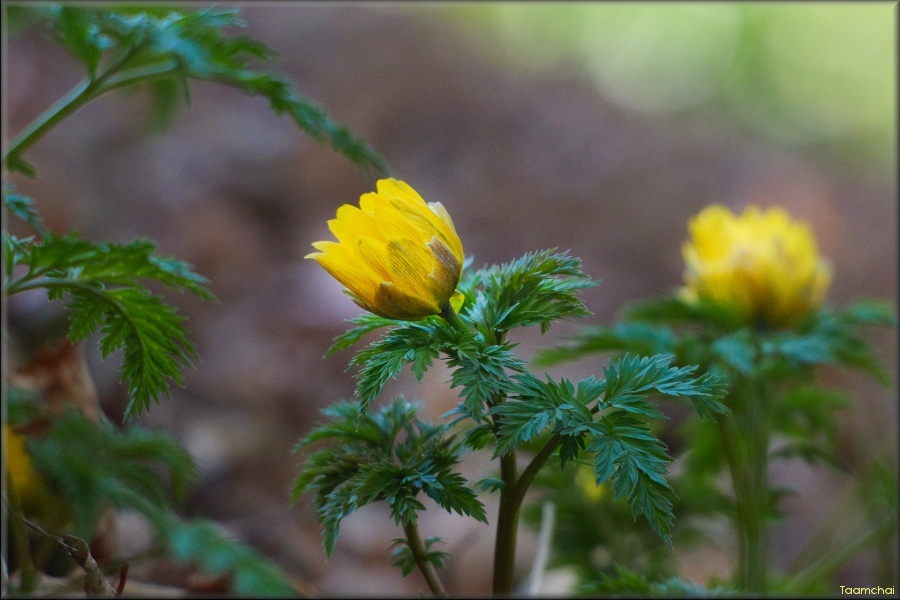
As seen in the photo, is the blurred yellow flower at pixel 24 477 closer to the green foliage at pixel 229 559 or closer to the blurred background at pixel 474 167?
the green foliage at pixel 229 559

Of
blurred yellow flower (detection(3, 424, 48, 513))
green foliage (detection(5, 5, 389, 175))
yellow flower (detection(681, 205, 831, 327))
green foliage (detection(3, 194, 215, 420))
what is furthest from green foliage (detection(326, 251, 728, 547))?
yellow flower (detection(681, 205, 831, 327))

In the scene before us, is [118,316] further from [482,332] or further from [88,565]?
[482,332]

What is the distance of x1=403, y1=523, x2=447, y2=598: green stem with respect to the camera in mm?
508

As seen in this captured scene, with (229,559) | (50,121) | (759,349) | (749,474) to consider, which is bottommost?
(229,559)

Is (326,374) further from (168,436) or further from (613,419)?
(613,419)

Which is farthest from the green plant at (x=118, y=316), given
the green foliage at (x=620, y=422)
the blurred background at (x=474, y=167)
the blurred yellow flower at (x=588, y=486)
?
the blurred background at (x=474, y=167)

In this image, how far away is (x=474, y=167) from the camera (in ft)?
8.23

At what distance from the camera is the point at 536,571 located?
3.04 feet

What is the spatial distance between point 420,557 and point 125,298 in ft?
0.98

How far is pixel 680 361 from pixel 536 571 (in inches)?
12.9

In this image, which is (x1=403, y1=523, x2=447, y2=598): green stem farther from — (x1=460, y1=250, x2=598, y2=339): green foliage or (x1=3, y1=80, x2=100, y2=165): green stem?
(x1=3, y1=80, x2=100, y2=165): green stem

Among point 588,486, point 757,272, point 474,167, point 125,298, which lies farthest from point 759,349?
point 474,167

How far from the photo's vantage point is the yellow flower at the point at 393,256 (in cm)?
46

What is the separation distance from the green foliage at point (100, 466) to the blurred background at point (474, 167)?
512 mm
